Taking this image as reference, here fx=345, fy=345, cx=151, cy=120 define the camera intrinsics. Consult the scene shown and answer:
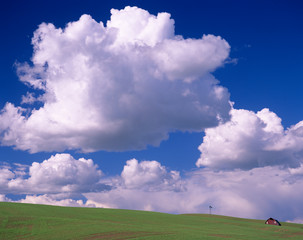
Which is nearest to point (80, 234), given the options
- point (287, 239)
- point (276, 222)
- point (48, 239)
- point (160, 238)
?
point (48, 239)

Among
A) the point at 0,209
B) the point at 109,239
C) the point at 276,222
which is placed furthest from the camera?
the point at 276,222

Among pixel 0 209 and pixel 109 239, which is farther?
pixel 0 209

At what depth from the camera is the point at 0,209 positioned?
77500mm

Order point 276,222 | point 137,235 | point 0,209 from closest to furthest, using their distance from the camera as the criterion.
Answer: point 137,235 < point 0,209 < point 276,222

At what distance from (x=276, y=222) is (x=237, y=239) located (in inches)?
2834

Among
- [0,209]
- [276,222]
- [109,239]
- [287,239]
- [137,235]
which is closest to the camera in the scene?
[109,239]

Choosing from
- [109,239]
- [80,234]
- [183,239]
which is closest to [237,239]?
[183,239]

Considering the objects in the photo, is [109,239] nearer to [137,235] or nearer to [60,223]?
[137,235]

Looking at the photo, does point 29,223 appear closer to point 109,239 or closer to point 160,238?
point 109,239

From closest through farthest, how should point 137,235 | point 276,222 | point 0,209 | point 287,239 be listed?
point 137,235 < point 287,239 < point 0,209 < point 276,222

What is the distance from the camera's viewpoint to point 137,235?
51156mm

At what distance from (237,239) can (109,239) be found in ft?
62.9

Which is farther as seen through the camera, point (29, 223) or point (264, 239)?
point (29, 223)

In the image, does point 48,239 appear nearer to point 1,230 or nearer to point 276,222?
point 1,230
